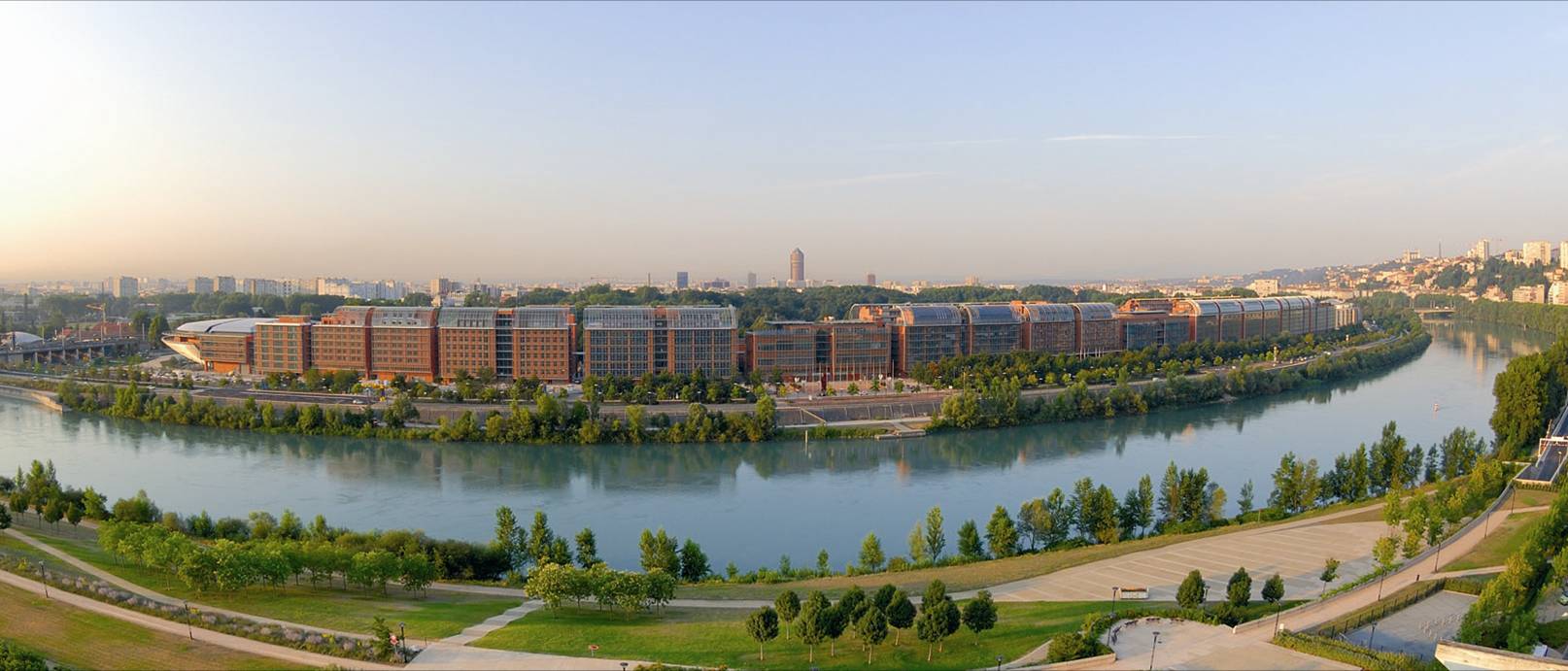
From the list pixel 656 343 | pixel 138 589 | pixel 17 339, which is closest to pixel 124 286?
pixel 17 339

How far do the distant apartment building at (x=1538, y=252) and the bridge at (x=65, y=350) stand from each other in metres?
79.4

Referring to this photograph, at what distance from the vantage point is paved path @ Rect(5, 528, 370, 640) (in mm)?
7250

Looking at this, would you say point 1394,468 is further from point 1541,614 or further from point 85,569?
point 85,569

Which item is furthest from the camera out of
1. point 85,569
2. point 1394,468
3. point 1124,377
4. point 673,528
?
point 1124,377

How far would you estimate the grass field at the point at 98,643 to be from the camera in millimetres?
6617

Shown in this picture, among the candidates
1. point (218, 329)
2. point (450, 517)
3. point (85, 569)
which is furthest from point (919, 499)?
point (218, 329)

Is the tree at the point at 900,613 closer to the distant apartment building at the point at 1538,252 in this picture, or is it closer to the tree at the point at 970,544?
the tree at the point at 970,544

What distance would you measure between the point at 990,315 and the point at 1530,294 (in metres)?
43.9

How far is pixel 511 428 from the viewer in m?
18.0

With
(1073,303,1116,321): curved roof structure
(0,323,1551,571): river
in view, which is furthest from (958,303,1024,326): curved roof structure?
(0,323,1551,571): river

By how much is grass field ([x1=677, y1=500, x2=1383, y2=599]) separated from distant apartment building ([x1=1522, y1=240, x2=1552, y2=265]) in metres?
71.2

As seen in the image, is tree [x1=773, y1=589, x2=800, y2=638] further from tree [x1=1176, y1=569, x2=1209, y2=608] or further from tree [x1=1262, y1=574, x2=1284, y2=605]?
tree [x1=1262, y1=574, x2=1284, y2=605]

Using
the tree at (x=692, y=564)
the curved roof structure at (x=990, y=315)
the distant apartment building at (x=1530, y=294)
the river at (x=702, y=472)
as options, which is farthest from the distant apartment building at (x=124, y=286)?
the distant apartment building at (x=1530, y=294)

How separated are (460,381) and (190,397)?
568cm
